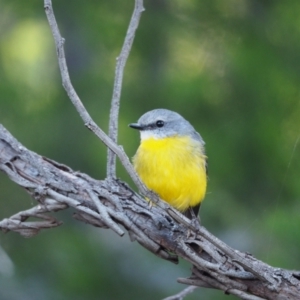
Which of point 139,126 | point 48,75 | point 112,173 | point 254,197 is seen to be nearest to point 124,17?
point 48,75

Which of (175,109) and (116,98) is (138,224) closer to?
(116,98)

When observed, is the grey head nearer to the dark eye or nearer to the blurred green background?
the dark eye

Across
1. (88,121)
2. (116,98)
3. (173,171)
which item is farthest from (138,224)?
(173,171)

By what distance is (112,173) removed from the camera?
2.20 m

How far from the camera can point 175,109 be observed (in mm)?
5418

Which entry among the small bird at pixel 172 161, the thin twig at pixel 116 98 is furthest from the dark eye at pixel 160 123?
the thin twig at pixel 116 98

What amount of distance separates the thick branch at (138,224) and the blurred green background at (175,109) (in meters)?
1.99

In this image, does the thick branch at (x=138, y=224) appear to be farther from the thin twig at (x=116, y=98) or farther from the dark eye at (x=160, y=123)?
the dark eye at (x=160, y=123)

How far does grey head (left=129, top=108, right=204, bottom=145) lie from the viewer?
3.77 meters

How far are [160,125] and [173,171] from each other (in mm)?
358

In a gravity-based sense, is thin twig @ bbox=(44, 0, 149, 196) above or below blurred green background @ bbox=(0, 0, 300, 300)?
below

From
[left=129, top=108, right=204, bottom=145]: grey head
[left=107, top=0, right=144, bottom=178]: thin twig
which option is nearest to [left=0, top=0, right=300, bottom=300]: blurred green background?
[left=129, top=108, right=204, bottom=145]: grey head

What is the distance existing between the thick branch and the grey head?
5.52ft

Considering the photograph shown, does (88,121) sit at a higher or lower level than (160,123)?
lower
